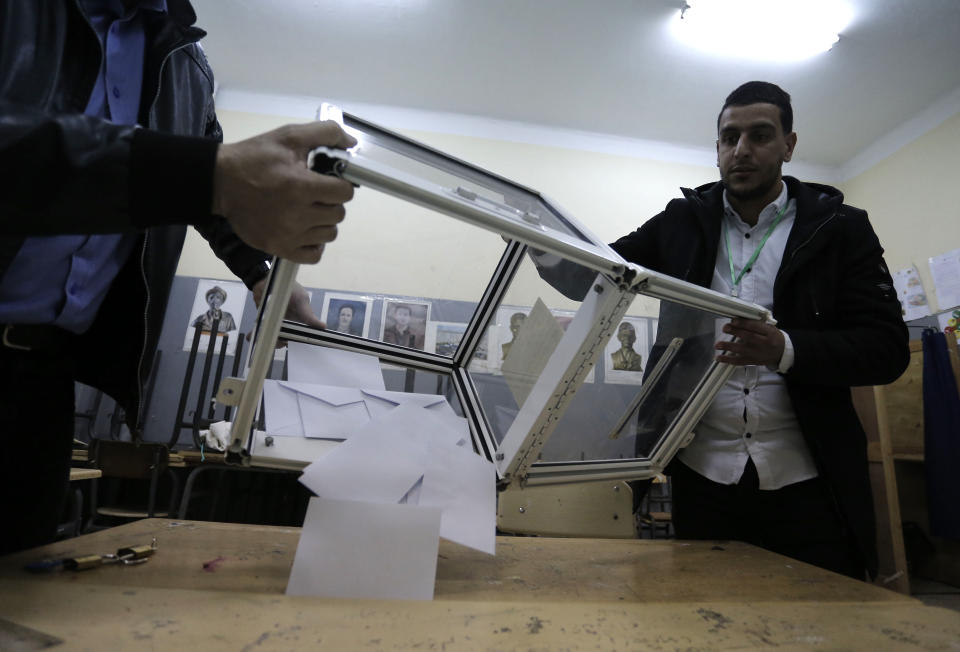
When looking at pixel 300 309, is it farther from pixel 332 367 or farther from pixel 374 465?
pixel 374 465

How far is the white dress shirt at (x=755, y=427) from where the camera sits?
3.32ft

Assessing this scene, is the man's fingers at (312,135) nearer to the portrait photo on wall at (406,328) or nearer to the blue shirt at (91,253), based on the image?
the blue shirt at (91,253)

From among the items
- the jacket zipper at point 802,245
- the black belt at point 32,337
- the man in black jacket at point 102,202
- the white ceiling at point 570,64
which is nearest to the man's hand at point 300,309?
the man in black jacket at point 102,202

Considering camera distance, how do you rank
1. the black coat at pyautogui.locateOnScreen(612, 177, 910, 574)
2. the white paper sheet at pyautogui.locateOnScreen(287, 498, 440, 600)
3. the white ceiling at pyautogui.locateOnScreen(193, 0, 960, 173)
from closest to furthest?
the white paper sheet at pyautogui.locateOnScreen(287, 498, 440, 600)
the black coat at pyautogui.locateOnScreen(612, 177, 910, 574)
the white ceiling at pyautogui.locateOnScreen(193, 0, 960, 173)

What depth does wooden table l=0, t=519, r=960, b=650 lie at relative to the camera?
464 mm

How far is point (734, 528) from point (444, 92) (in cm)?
A: 325

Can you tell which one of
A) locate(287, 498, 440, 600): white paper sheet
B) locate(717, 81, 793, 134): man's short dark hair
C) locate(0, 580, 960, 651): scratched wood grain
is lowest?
locate(0, 580, 960, 651): scratched wood grain

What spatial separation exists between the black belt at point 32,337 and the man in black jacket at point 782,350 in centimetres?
89

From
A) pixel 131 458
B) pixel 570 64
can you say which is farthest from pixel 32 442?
pixel 570 64

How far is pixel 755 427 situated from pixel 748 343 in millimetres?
285

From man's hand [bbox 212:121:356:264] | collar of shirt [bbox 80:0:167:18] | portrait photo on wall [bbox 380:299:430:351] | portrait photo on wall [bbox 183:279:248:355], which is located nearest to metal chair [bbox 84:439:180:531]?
portrait photo on wall [bbox 183:279:248:355]

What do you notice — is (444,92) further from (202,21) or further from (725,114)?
(725,114)

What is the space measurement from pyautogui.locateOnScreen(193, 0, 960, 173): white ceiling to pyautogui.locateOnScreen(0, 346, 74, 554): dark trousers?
275 centimetres

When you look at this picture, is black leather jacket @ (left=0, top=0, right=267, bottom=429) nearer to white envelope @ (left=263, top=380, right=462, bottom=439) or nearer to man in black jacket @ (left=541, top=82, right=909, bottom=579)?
white envelope @ (left=263, top=380, right=462, bottom=439)
